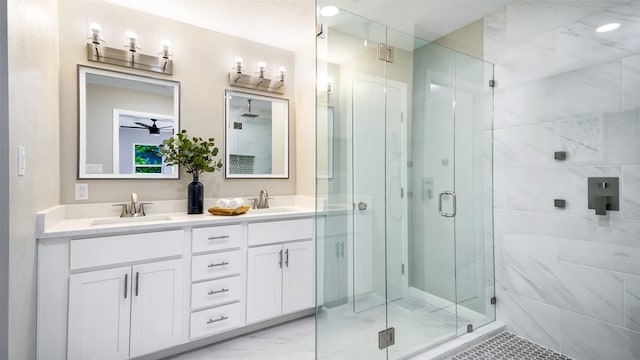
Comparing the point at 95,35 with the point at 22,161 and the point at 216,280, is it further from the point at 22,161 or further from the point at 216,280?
the point at 216,280

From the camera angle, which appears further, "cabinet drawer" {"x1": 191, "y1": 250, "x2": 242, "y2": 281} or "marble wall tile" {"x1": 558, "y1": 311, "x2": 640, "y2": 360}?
"cabinet drawer" {"x1": 191, "y1": 250, "x2": 242, "y2": 281}

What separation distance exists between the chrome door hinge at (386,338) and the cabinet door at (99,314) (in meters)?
1.46

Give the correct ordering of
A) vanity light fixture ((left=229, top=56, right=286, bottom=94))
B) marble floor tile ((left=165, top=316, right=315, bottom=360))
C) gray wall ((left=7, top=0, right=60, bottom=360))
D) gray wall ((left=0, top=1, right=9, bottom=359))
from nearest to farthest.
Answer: gray wall ((left=0, top=1, right=9, bottom=359)), gray wall ((left=7, top=0, right=60, bottom=360)), marble floor tile ((left=165, top=316, right=315, bottom=360)), vanity light fixture ((left=229, top=56, right=286, bottom=94))

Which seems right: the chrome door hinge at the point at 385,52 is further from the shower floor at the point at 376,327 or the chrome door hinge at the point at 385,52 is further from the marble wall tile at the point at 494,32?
the shower floor at the point at 376,327

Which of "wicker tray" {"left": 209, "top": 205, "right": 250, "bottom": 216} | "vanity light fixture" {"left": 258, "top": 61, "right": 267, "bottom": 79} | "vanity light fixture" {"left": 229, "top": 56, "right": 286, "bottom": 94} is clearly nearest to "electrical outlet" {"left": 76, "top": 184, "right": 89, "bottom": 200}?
"wicker tray" {"left": 209, "top": 205, "right": 250, "bottom": 216}

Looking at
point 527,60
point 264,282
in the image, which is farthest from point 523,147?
point 264,282

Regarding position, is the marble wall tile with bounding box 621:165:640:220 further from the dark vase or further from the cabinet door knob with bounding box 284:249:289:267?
the dark vase

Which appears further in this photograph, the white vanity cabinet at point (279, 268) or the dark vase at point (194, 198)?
the dark vase at point (194, 198)

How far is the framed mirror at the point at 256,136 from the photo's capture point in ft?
8.90

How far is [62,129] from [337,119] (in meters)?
1.85

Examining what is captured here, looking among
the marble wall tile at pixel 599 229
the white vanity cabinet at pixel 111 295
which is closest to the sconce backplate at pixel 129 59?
the white vanity cabinet at pixel 111 295

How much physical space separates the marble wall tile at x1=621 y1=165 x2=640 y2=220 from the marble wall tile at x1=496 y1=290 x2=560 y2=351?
0.74 metres

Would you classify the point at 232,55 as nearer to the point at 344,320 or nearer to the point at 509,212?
the point at 344,320

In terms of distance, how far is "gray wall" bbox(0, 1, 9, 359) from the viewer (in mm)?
1020
